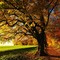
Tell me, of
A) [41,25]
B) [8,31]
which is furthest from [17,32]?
[41,25]

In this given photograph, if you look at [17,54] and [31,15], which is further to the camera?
[17,54]

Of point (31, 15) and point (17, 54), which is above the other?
point (31, 15)

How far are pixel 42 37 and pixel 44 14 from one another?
2.86 metres

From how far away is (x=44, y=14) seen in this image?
92.1ft

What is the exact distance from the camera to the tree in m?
24.9

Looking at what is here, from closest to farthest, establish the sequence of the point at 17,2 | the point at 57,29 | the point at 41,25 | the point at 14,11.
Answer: the point at 17,2 < the point at 14,11 < the point at 41,25 < the point at 57,29

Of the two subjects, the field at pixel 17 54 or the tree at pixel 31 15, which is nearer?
the field at pixel 17 54

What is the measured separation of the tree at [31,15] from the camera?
24.9 m

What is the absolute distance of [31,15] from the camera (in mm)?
26297

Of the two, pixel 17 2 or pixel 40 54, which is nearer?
pixel 17 2

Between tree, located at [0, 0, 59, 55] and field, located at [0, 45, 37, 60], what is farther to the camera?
tree, located at [0, 0, 59, 55]

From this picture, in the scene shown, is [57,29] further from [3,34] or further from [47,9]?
[3,34]

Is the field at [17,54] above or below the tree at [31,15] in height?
below

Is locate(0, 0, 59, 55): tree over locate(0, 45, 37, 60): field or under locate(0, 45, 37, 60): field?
over
